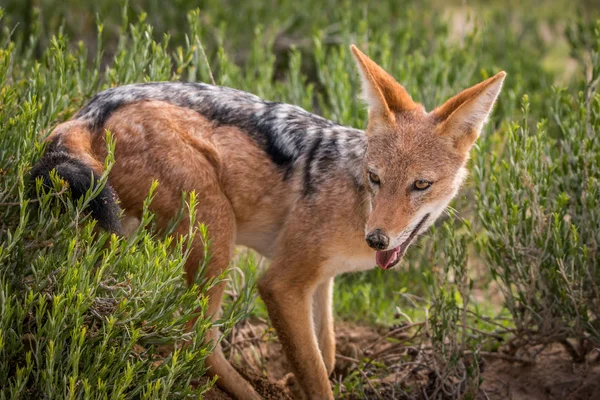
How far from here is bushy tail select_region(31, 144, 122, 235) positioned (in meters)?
3.95

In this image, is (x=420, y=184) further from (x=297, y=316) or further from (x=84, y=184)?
(x=84, y=184)

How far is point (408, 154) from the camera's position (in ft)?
14.4

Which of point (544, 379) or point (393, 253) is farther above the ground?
point (393, 253)

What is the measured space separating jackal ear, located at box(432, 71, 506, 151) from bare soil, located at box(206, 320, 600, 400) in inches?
59.2

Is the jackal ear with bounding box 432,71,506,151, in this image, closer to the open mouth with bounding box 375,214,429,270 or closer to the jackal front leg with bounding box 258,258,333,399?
the open mouth with bounding box 375,214,429,270

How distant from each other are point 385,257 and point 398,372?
1.10 meters

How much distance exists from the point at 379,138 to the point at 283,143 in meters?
0.61

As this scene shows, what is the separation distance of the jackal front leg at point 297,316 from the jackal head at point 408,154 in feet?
1.46

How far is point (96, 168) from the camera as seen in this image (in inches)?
165

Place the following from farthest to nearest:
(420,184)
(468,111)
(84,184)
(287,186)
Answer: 1. (287,186)
2. (468,111)
3. (420,184)
4. (84,184)

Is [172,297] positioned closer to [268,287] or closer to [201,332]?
[201,332]

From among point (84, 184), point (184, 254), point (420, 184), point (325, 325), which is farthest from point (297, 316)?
point (84, 184)

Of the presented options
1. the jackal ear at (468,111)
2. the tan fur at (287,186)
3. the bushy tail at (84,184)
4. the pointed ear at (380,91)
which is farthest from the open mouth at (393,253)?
the bushy tail at (84,184)

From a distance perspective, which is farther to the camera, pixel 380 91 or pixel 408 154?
pixel 380 91
